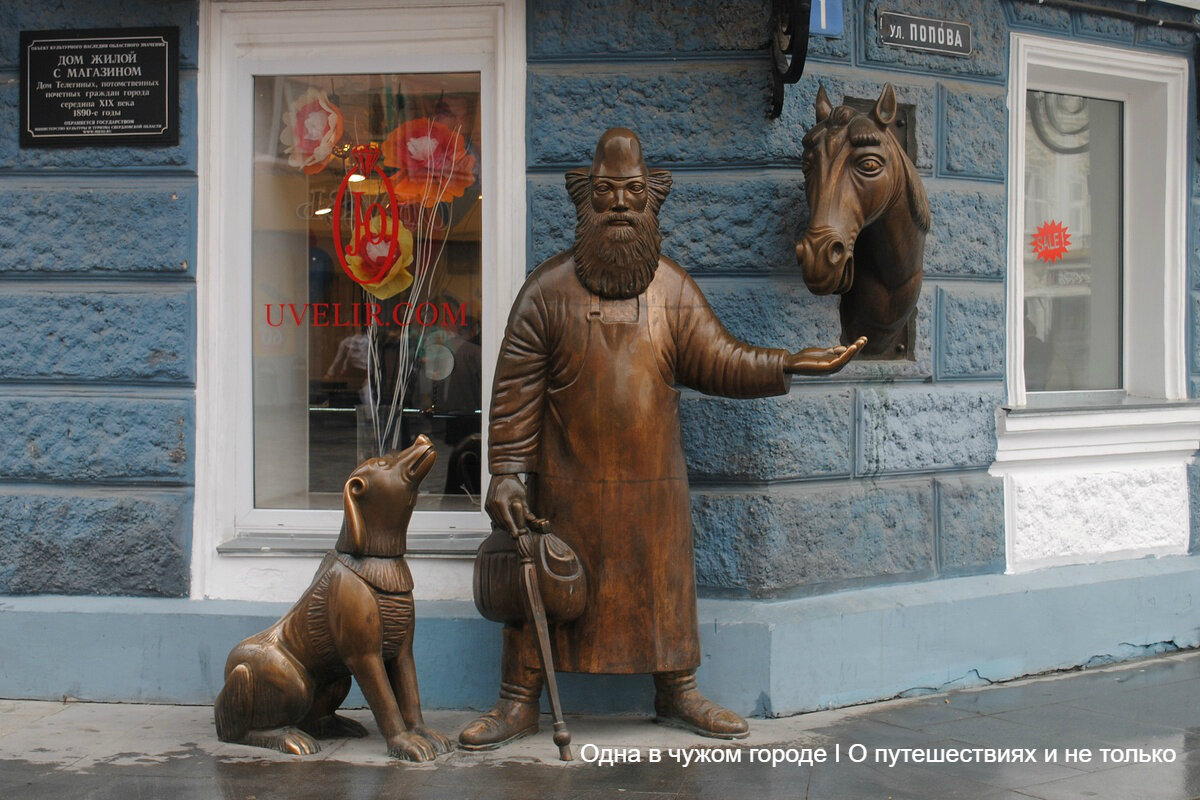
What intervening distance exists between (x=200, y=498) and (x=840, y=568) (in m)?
2.74

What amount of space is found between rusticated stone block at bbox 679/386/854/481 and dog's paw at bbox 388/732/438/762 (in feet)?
5.04

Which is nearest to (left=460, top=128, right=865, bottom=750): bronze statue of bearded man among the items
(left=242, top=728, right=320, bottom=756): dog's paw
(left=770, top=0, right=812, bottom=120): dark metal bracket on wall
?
(left=242, top=728, right=320, bottom=756): dog's paw

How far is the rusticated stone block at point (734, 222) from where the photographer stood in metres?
5.35

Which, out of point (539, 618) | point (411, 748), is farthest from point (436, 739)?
point (539, 618)

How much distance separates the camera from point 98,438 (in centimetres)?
561

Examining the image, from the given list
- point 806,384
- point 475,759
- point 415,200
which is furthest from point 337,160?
point 475,759

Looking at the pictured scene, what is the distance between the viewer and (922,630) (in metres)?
5.55

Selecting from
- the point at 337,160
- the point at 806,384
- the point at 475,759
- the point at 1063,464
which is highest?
the point at 337,160

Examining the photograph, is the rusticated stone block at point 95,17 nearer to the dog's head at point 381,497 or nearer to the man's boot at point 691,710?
the dog's head at point 381,497

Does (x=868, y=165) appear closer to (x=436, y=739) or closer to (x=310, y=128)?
(x=310, y=128)

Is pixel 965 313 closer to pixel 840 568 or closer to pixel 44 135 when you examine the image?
pixel 840 568

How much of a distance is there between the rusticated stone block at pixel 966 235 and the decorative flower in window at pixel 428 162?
2042mm

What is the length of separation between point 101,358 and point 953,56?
3.93 meters

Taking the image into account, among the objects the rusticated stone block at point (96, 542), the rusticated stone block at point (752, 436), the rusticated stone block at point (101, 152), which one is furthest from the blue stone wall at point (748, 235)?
the rusticated stone block at point (96, 542)
